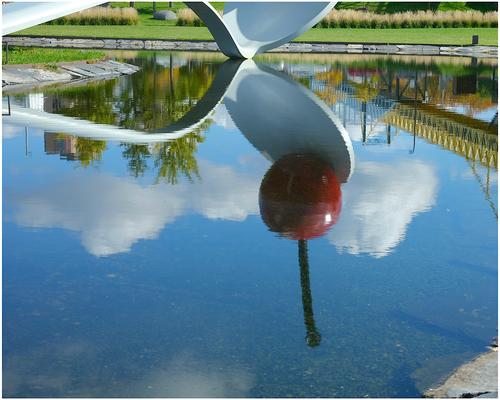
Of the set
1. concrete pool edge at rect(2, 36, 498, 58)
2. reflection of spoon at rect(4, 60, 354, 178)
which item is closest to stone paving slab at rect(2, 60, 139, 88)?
reflection of spoon at rect(4, 60, 354, 178)

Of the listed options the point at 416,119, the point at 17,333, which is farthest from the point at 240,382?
the point at 416,119

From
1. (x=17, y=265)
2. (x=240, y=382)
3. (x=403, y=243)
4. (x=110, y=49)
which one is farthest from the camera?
(x=110, y=49)

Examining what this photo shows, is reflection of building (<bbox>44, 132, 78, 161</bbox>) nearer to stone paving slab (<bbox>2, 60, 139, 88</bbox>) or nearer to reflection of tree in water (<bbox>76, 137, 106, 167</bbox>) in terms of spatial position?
reflection of tree in water (<bbox>76, 137, 106, 167</bbox>)

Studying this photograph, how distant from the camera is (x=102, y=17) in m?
49.4

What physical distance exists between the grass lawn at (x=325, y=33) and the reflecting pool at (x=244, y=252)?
2495cm

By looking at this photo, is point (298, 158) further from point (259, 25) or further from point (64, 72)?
point (259, 25)

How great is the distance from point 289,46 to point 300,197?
29.5 meters

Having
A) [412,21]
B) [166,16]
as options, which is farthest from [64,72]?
[166,16]

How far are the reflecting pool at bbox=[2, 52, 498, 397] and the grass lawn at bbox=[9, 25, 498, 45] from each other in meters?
24.9

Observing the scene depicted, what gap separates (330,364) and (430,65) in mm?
25577

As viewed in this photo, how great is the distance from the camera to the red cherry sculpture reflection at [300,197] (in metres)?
8.59

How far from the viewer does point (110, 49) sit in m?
36.1

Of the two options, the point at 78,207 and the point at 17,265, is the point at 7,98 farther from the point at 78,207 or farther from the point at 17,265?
the point at 17,265

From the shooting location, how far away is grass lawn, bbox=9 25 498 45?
40.9 metres
